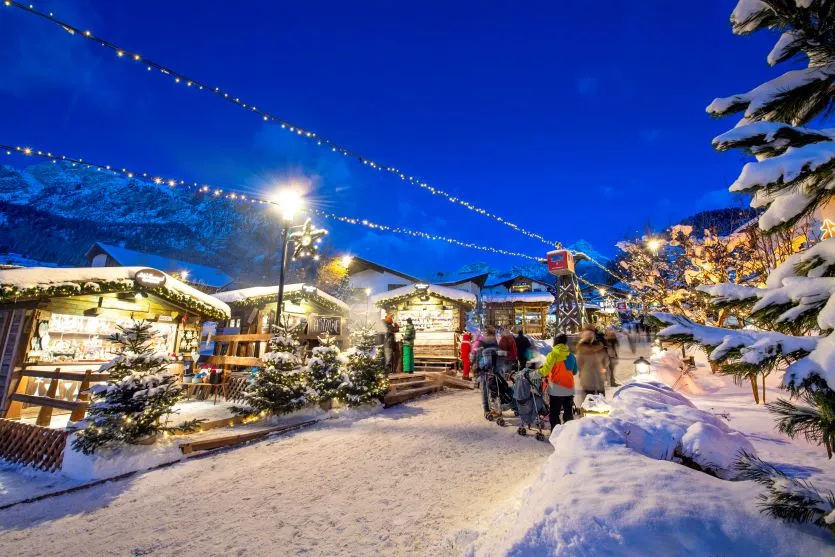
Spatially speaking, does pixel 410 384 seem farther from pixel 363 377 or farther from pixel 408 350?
pixel 363 377

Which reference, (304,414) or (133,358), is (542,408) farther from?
(133,358)

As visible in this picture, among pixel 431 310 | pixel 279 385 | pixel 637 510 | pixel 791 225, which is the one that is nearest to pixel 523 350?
pixel 279 385

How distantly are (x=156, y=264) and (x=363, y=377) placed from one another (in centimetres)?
4381

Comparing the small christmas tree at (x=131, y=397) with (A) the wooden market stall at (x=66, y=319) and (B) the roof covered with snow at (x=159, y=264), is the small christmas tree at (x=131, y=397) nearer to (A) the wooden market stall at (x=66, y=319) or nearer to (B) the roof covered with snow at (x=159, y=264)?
(A) the wooden market stall at (x=66, y=319)

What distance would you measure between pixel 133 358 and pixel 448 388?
10.5 m

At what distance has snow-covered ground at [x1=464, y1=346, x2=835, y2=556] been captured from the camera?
2479 millimetres

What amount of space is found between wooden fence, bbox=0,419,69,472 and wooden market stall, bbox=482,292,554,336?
96.3ft

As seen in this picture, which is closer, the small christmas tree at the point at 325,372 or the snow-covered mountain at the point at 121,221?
the small christmas tree at the point at 325,372

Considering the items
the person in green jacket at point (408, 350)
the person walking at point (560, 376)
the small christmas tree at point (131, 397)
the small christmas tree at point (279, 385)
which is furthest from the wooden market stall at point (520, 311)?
the small christmas tree at point (131, 397)

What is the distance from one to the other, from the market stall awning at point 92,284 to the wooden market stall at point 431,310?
406 inches

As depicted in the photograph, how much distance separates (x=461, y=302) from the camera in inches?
886

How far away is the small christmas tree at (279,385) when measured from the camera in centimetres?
868

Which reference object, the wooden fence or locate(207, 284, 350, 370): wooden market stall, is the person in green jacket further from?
the wooden fence

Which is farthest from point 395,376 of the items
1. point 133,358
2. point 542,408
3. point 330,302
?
point 330,302
